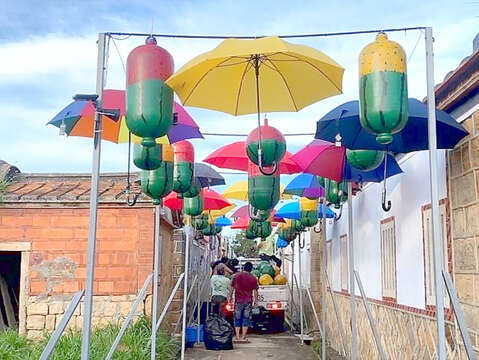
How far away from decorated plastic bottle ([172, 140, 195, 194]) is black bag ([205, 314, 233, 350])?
14.8 ft

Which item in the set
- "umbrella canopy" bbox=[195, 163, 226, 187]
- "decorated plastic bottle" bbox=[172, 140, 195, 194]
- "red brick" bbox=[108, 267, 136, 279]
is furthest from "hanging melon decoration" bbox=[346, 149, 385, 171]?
"red brick" bbox=[108, 267, 136, 279]

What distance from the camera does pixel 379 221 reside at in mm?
7492

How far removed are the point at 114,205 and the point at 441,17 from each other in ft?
19.4

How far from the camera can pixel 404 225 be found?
6.29m

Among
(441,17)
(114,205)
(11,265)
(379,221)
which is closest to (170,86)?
(441,17)

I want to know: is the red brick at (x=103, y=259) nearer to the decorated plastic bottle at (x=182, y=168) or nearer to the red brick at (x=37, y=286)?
the red brick at (x=37, y=286)

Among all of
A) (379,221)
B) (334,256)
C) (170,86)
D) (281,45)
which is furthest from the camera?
(334,256)

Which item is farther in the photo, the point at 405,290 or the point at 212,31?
the point at 405,290

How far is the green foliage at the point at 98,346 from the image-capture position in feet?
21.9

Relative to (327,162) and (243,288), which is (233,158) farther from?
(243,288)

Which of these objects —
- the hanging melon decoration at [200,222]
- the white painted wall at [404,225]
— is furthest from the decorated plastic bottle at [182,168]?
the hanging melon decoration at [200,222]

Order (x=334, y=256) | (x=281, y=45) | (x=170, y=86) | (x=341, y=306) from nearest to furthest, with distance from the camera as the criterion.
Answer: (x=281, y=45), (x=170, y=86), (x=341, y=306), (x=334, y=256)

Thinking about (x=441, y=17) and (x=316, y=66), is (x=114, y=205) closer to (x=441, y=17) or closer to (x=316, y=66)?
(x=316, y=66)

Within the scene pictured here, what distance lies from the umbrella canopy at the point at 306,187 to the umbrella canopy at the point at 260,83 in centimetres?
291
